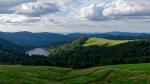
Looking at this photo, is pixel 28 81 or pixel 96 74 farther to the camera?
pixel 96 74

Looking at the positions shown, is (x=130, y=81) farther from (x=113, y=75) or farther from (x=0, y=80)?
(x=0, y=80)

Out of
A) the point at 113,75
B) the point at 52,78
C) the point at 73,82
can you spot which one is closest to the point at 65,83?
the point at 73,82

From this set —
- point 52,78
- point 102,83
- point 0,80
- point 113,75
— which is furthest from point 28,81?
point 113,75

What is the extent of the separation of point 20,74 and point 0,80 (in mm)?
17803

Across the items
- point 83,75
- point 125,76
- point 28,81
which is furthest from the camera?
point 83,75

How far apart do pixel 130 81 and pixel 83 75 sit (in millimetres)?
26798

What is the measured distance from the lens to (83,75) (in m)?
132

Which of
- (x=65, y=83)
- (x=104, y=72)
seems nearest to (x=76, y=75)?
(x=104, y=72)

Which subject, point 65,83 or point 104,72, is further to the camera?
point 104,72

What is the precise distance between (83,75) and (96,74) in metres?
5.73

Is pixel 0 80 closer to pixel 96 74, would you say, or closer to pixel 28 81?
pixel 28 81

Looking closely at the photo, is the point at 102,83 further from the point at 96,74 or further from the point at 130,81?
the point at 96,74

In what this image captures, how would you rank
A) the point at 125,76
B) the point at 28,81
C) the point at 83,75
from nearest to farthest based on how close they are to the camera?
the point at 28,81, the point at 125,76, the point at 83,75

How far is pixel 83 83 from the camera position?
11219 centimetres
